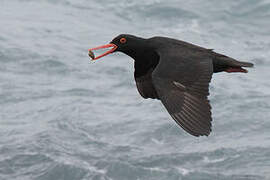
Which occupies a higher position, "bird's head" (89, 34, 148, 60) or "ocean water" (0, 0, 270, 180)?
"bird's head" (89, 34, 148, 60)

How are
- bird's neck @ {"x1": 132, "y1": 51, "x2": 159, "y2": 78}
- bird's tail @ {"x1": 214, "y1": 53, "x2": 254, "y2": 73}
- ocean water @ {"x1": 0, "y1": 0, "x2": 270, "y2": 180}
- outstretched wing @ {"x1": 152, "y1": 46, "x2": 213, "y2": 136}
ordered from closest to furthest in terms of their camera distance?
outstretched wing @ {"x1": 152, "y1": 46, "x2": 213, "y2": 136}, bird's tail @ {"x1": 214, "y1": 53, "x2": 254, "y2": 73}, bird's neck @ {"x1": 132, "y1": 51, "x2": 159, "y2": 78}, ocean water @ {"x1": 0, "y1": 0, "x2": 270, "y2": 180}

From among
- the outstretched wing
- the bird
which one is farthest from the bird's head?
the outstretched wing

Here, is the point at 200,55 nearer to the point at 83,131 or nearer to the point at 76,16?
the point at 83,131

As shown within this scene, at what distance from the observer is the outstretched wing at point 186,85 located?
9656 mm

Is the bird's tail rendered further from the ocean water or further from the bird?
the ocean water

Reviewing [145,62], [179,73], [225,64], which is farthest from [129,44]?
[225,64]

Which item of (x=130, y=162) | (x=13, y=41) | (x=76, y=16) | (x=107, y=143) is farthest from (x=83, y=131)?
(x=76, y=16)

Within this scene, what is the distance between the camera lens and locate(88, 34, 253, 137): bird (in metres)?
9.73

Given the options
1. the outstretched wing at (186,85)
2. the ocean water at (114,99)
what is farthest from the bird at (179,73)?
the ocean water at (114,99)

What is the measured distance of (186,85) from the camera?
401 inches

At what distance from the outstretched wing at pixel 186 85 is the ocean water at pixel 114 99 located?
8.07 meters

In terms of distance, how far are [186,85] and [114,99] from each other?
1282cm

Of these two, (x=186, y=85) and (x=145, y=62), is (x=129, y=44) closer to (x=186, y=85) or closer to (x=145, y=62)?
(x=145, y=62)

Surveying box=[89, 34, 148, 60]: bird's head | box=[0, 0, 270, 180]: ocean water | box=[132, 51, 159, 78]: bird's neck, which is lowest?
box=[0, 0, 270, 180]: ocean water
